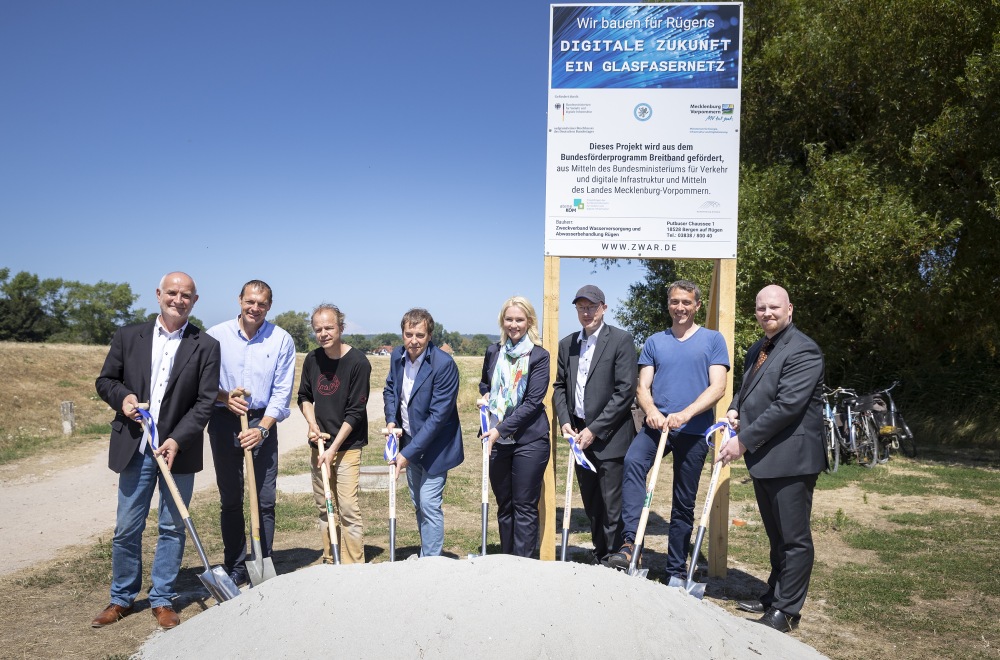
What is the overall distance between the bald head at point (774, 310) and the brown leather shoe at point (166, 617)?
3.82m

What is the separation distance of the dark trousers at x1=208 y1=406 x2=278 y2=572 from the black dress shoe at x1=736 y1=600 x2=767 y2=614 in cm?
304

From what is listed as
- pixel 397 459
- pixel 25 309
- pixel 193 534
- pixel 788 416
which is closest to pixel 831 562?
pixel 788 416

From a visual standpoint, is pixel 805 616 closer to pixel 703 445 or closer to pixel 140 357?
pixel 703 445

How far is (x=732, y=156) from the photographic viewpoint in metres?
5.29

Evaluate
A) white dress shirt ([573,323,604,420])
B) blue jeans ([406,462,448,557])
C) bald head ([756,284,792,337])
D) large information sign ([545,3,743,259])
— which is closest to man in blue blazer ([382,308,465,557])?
blue jeans ([406,462,448,557])

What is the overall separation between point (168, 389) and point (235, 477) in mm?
814

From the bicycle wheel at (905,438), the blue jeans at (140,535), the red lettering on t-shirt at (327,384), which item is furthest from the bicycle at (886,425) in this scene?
the blue jeans at (140,535)

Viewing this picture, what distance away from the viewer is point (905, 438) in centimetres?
1225

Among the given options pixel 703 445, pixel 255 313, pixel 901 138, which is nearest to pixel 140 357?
pixel 255 313

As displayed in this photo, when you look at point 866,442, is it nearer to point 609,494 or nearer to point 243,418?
point 609,494

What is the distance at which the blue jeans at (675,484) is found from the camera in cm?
471

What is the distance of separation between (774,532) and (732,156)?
2.64 meters

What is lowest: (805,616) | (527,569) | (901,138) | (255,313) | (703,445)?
(805,616)

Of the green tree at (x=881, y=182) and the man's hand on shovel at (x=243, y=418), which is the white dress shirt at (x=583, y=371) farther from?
the green tree at (x=881, y=182)
